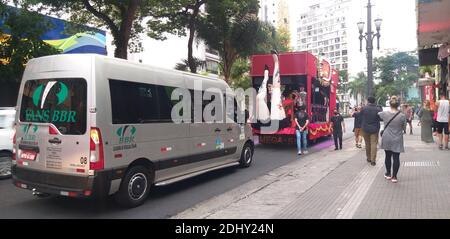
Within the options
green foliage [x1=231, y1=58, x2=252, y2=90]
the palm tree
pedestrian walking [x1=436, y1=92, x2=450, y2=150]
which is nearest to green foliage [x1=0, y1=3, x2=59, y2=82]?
pedestrian walking [x1=436, y1=92, x2=450, y2=150]

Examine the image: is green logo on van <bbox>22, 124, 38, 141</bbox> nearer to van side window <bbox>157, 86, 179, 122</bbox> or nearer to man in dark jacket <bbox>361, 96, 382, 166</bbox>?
van side window <bbox>157, 86, 179, 122</bbox>

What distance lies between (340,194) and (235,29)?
50.5 ft

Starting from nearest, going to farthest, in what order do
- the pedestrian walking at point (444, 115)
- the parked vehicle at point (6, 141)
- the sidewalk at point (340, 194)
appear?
the sidewalk at point (340, 194) → the parked vehicle at point (6, 141) → the pedestrian walking at point (444, 115)

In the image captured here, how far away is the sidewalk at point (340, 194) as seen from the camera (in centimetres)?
596

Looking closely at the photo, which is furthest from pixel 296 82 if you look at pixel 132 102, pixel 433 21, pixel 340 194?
pixel 132 102

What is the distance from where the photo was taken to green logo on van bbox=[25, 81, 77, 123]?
6250 mm

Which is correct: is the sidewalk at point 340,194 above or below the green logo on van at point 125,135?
below

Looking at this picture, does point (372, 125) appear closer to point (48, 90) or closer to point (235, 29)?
point (48, 90)

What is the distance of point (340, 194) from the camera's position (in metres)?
7.10

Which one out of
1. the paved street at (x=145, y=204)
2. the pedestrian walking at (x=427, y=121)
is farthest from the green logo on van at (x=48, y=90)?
the pedestrian walking at (x=427, y=121)

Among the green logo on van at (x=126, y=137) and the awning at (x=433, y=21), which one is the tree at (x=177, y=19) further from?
the green logo on van at (x=126, y=137)

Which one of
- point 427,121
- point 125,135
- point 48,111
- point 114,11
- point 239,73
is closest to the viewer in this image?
point 48,111

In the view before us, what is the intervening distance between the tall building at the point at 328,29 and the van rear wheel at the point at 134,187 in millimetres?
137148
